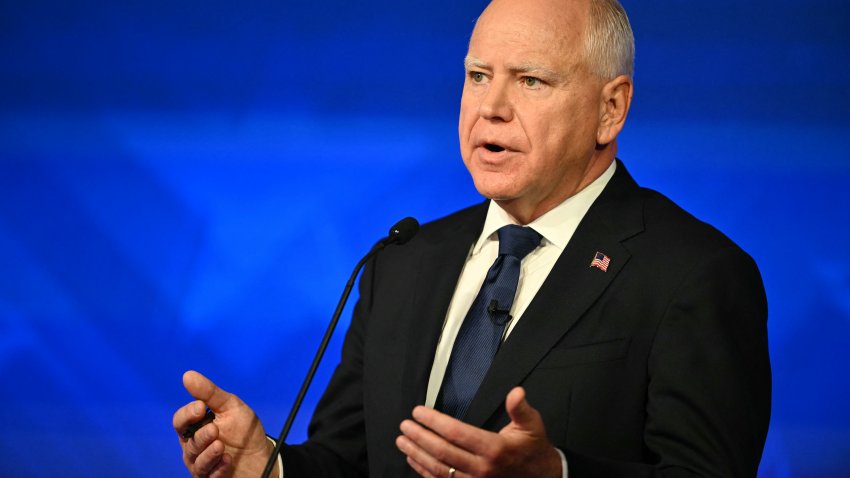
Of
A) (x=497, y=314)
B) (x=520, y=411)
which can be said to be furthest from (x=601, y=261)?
(x=520, y=411)

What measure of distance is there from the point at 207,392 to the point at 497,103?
2.39ft

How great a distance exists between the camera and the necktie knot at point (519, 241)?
1.95 m

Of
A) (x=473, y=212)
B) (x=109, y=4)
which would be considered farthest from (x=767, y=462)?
(x=109, y=4)

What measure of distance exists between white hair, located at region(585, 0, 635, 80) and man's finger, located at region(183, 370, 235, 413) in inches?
35.7

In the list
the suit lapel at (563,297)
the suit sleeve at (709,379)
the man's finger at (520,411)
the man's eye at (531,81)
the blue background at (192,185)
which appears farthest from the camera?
the blue background at (192,185)

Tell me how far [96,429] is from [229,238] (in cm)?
71

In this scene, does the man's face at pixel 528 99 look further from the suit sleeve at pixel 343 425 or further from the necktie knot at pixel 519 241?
the suit sleeve at pixel 343 425

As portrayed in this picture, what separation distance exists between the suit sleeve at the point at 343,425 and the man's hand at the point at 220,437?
0.17 metres

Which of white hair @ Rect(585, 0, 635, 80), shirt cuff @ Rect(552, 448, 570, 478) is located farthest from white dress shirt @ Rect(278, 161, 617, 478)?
shirt cuff @ Rect(552, 448, 570, 478)

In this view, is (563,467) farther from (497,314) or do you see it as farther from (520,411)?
(497,314)

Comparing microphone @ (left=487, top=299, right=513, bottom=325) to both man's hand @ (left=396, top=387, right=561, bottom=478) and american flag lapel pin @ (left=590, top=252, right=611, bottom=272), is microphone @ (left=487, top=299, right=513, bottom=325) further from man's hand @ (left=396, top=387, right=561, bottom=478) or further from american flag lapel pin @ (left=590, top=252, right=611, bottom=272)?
man's hand @ (left=396, top=387, right=561, bottom=478)

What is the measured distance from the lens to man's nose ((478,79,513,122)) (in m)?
1.87

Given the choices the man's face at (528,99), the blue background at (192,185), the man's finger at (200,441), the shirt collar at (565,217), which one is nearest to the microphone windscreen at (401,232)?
the man's face at (528,99)

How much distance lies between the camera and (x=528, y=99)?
6.18 feet
